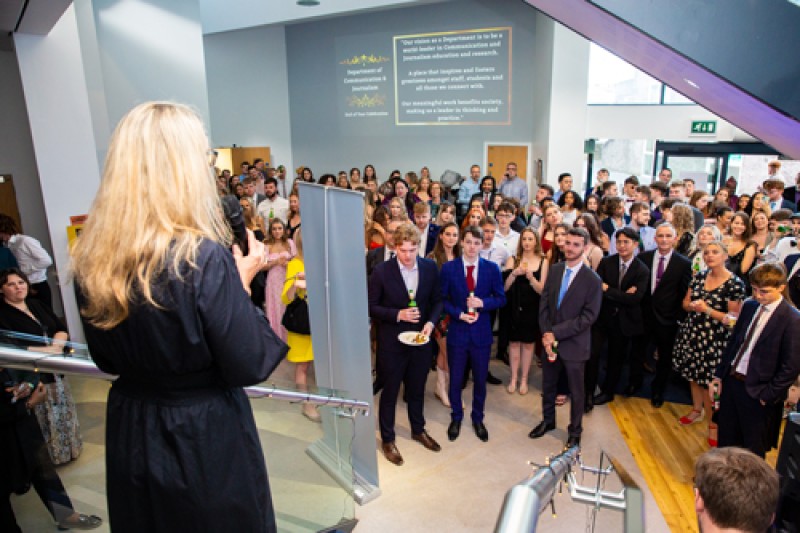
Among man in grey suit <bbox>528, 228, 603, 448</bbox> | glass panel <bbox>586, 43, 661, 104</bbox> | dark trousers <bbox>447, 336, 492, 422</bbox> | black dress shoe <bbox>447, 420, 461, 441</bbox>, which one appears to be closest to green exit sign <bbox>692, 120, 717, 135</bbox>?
glass panel <bbox>586, 43, 661, 104</bbox>

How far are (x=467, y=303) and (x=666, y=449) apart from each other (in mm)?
1910

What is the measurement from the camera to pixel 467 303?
4.15 m

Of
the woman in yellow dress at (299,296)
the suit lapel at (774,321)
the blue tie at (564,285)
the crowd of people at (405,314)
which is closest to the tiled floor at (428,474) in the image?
the crowd of people at (405,314)

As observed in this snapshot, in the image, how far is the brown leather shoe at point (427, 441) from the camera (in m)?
4.21

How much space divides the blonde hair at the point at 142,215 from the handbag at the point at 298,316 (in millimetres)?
3097

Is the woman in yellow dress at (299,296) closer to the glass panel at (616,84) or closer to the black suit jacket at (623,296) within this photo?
the black suit jacket at (623,296)

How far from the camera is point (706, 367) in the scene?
166 inches

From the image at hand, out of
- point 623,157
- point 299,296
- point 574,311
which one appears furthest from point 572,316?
point 623,157

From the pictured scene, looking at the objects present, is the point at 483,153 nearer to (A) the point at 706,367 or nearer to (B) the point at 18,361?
(A) the point at 706,367

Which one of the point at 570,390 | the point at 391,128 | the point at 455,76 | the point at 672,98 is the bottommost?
the point at 570,390

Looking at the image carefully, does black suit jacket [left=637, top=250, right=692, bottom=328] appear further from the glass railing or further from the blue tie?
the glass railing

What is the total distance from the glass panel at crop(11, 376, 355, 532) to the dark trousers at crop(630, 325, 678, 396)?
10.1 ft

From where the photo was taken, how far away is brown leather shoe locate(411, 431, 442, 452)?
4211mm

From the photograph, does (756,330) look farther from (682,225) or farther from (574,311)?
(682,225)
